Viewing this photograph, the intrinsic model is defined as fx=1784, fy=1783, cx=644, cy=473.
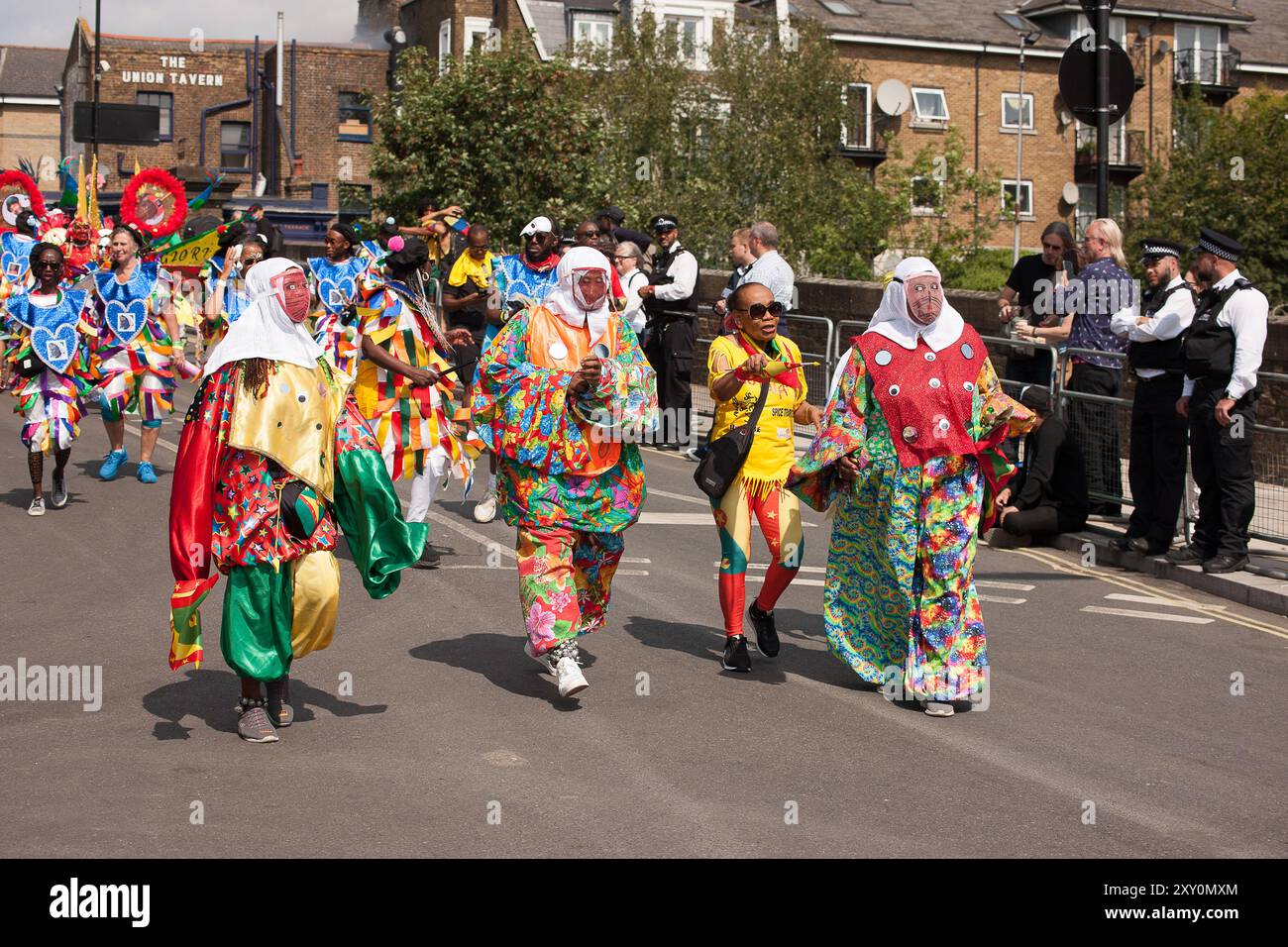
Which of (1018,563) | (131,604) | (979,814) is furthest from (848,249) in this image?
(979,814)

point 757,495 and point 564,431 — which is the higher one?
point 564,431

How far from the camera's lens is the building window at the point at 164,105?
61.4 metres

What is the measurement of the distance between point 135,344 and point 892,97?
39.4 meters

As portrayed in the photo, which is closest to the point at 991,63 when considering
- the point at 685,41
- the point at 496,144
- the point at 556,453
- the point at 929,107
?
Result: the point at 929,107

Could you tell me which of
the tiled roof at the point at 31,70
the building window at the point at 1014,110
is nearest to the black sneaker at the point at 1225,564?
the building window at the point at 1014,110

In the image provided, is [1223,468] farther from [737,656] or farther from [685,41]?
[685,41]

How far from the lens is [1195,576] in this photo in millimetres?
11500

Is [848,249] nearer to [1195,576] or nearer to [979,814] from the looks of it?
[1195,576]

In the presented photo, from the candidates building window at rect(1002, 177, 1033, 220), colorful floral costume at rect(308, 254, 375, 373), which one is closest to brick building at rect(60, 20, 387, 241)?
building window at rect(1002, 177, 1033, 220)

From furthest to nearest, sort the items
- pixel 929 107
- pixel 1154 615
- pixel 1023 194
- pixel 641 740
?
1. pixel 1023 194
2. pixel 929 107
3. pixel 1154 615
4. pixel 641 740

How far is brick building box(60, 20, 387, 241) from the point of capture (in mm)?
60219

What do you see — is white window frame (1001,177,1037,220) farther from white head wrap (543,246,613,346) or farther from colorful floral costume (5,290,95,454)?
white head wrap (543,246,613,346)

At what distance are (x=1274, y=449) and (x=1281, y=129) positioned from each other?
39561 mm

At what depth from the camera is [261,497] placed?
7125 mm
